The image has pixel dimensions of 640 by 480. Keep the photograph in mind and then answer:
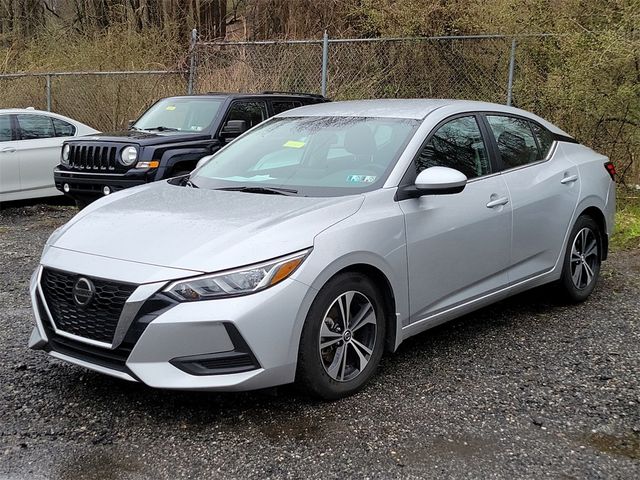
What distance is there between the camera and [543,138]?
18.3ft

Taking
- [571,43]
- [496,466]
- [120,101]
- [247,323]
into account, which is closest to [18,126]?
[120,101]

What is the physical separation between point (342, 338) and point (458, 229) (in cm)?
111

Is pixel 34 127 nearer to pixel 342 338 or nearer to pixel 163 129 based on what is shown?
pixel 163 129

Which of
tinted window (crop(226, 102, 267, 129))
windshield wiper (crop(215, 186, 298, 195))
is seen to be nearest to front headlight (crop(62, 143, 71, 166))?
tinted window (crop(226, 102, 267, 129))

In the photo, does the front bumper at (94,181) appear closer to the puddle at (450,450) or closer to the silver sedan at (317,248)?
the silver sedan at (317,248)

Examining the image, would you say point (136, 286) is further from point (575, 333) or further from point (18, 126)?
point (18, 126)

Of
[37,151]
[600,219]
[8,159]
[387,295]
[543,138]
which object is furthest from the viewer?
[37,151]

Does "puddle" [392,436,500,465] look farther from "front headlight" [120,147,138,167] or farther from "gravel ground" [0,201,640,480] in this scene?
"front headlight" [120,147,138,167]

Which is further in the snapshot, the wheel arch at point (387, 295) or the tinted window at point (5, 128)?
the tinted window at point (5, 128)

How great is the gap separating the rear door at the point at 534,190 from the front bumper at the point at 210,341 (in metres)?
2.11

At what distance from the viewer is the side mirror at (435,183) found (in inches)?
162

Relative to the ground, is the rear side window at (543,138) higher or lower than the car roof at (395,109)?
lower

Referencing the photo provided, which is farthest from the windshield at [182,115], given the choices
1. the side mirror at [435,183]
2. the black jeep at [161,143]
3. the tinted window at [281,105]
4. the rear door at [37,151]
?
the side mirror at [435,183]

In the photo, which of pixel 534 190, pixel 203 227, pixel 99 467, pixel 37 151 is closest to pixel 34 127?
pixel 37 151
